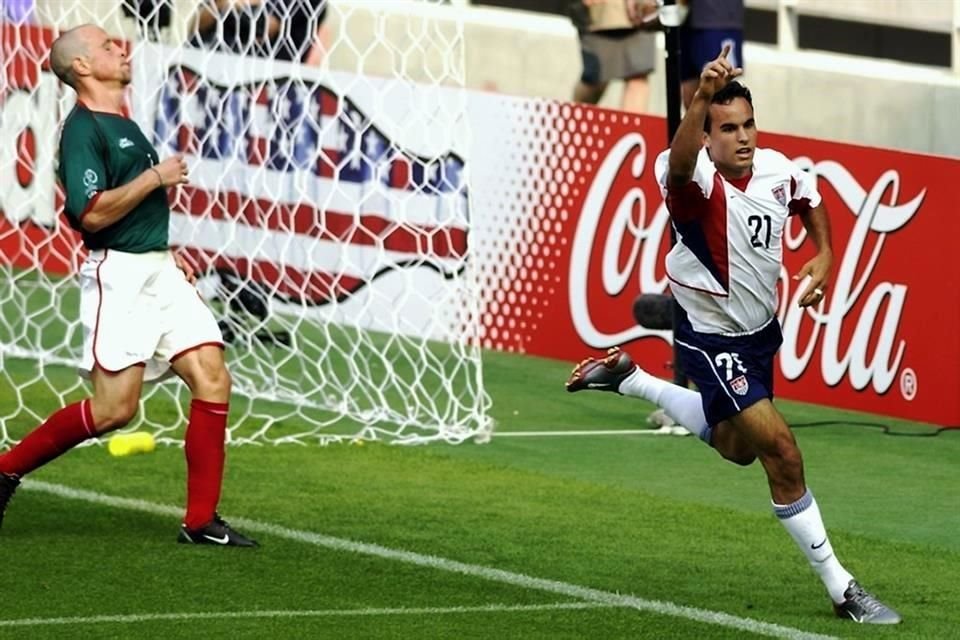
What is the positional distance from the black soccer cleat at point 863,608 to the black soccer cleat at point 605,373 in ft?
4.90

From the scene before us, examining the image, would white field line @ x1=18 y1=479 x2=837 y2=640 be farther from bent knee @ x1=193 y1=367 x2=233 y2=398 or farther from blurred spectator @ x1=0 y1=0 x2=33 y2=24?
blurred spectator @ x1=0 y1=0 x2=33 y2=24

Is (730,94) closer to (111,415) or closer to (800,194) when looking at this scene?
(800,194)

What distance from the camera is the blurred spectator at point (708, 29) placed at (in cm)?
1404

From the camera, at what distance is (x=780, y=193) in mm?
8258

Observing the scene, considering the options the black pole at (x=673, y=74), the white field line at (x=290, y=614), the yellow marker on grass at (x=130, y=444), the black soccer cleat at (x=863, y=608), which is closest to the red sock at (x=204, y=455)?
the white field line at (x=290, y=614)

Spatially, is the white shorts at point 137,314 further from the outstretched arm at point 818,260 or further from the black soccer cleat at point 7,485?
the outstretched arm at point 818,260

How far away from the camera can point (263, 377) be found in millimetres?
13070

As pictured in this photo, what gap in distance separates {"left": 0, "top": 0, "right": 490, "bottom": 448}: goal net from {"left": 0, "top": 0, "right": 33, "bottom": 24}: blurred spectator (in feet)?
0.54

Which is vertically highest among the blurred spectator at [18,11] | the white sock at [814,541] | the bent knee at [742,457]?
the blurred spectator at [18,11]

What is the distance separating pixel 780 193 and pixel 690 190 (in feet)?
1.20

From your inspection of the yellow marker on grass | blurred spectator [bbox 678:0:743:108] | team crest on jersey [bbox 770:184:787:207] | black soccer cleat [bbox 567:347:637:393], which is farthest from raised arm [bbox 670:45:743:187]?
blurred spectator [bbox 678:0:743:108]

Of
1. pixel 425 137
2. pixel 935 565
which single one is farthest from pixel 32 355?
pixel 935 565

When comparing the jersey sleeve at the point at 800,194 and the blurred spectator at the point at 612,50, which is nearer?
the jersey sleeve at the point at 800,194

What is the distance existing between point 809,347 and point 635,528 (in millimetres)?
3434
